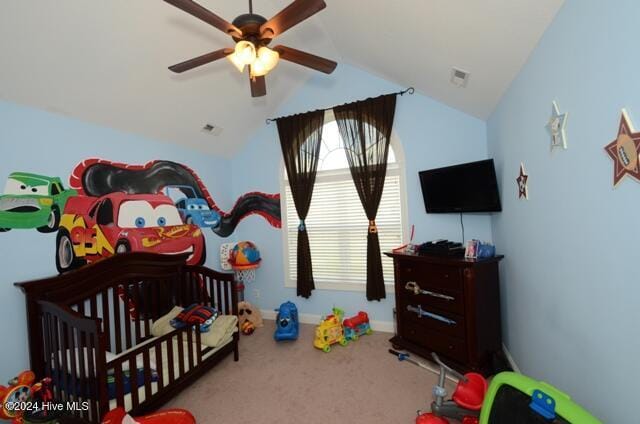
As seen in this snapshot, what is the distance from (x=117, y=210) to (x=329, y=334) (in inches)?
88.0

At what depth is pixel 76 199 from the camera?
82.6 inches

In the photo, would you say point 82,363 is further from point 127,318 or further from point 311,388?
point 311,388

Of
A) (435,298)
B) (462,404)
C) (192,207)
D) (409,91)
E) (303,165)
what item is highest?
(409,91)

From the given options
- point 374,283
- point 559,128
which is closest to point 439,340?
point 374,283

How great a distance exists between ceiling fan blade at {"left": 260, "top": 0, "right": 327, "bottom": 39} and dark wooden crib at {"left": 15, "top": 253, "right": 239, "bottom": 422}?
1767mm

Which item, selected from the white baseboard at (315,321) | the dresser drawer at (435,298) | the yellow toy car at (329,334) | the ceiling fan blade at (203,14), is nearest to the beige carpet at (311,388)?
the yellow toy car at (329,334)

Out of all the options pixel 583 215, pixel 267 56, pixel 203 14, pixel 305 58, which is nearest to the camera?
pixel 583 215

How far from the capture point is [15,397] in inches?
57.6

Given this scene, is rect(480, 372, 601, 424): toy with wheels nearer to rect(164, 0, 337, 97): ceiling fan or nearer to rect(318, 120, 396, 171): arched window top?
rect(164, 0, 337, 97): ceiling fan

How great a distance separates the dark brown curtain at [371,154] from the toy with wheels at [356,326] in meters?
0.23

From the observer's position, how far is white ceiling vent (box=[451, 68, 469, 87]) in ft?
6.64

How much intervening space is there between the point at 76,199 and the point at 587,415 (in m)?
3.08

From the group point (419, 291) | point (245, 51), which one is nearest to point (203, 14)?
point (245, 51)

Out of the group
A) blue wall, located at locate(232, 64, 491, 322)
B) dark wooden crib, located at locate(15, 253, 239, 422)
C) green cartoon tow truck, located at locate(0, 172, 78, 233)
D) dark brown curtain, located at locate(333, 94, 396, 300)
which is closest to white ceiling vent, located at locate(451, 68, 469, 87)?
blue wall, located at locate(232, 64, 491, 322)
